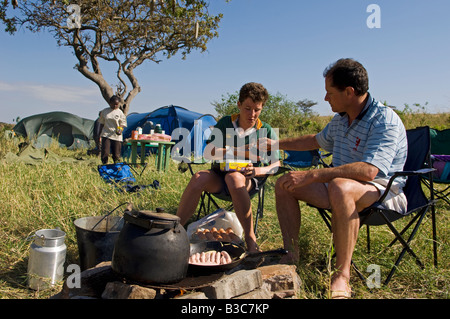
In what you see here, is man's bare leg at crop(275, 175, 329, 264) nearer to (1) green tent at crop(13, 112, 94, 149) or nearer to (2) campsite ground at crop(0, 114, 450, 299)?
(2) campsite ground at crop(0, 114, 450, 299)

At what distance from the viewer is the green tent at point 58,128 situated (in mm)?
11219

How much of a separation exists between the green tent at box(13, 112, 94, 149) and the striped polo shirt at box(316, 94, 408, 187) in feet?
33.3

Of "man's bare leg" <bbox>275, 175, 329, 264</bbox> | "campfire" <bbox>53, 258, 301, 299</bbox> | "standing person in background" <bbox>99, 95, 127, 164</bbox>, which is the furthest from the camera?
"standing person in background" <bbox>99, 95, 127, 164</bbox>

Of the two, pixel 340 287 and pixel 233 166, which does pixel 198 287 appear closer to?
pixel 340 287

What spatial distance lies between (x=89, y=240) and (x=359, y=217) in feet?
5.61

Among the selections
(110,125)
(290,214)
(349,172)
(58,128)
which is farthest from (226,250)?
(58,128)

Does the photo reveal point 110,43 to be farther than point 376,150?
Yes

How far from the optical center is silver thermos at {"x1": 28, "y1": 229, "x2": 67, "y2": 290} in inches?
85.0

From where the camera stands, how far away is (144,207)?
3646 millimetres

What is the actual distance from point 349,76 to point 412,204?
3.11 ft

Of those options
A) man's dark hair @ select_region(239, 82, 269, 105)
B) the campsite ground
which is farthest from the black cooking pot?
man's dark hair @ select_region(239, 82, 269, 105)

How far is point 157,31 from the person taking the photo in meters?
11.5
